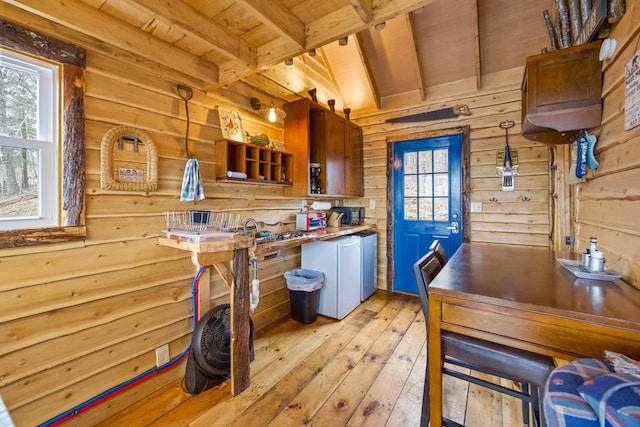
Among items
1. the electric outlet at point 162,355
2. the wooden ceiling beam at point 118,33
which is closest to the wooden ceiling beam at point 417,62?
the wooden ceiling beam at point 118,33

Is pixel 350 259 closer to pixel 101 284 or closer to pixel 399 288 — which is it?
pixel 399 288

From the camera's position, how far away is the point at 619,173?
1261mm

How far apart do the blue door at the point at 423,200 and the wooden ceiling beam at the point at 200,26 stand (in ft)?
7.72

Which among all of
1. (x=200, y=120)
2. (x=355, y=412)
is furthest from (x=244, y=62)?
(x=355, y=412)

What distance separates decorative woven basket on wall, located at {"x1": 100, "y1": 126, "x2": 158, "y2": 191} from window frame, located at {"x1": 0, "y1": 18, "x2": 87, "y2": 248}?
0.37 ft

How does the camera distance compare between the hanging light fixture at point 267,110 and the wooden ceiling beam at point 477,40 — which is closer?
the wooden ceiling beam at point 477,40

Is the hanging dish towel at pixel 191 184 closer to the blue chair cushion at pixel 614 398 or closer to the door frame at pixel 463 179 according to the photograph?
the blue chair cushion at pixel 614 398

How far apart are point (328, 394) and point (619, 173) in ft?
6.59

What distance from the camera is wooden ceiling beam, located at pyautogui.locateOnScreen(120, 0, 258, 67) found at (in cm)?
144

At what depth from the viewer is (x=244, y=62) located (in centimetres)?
194

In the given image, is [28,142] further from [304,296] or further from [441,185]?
[441,185]

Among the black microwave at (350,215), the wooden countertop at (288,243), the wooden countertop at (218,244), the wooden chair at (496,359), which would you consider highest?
the black microwave at (350,215)

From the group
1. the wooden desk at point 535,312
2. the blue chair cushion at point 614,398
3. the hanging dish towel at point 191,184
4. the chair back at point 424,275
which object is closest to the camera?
the blue chair cushion at point 614,398

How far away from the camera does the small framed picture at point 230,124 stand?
2.35 meters
